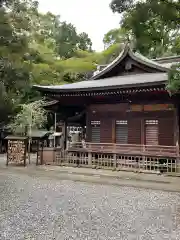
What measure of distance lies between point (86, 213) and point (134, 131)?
9.61m

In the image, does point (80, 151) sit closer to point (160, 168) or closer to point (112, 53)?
point (160, 168)

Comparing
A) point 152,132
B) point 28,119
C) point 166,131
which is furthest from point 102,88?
point 28,119

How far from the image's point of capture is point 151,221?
17.7ft

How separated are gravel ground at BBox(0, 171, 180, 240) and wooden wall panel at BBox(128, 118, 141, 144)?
6046 millimetres

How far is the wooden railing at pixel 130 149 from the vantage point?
43.2ft

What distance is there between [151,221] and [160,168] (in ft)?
26.3

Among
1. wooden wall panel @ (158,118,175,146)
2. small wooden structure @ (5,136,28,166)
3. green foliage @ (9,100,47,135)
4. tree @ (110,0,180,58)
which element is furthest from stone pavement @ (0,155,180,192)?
green foliage @ (9,100,47,135)

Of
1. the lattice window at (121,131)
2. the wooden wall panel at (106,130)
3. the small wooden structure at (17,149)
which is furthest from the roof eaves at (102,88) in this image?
the small wooden structure at (17,149)

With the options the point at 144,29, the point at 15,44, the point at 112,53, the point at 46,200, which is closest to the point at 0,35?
the point at 15,44

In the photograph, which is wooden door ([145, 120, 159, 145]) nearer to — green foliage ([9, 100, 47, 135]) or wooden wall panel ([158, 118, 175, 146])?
wooden wall panel ([158, 118, 175, 146])

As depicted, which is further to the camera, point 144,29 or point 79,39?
point 79,39

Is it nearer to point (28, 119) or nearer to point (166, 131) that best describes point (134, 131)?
point (166, 131)

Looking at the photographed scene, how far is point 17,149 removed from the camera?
14352 mm

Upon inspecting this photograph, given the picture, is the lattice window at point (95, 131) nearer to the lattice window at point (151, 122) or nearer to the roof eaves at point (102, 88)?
the roof eaves at point (102, 88)
